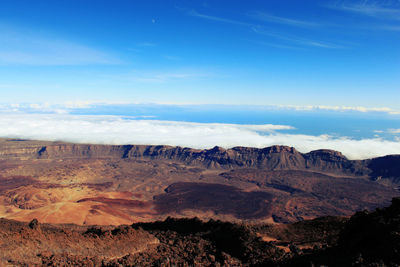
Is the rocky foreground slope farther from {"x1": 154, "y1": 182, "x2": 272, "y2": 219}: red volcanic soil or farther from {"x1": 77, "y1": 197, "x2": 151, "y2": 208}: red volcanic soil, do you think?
{"x1": 77, "y1": 197, "x2": 151, "y2": 208}: red volcanic soil

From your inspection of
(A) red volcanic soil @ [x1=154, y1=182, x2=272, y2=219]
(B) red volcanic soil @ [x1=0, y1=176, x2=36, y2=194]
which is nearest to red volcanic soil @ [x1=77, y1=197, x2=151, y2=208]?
(A) red volcanic soil @ [x1=154, y1=182, x2=272, y2=219]

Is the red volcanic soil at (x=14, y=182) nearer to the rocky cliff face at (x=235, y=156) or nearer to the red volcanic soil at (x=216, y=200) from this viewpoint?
the rocky cliff face at (x=235, y=156)

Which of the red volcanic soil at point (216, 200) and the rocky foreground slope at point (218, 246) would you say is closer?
the rocky foreground slope at point (218, 246)

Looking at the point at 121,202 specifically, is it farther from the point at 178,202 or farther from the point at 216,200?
the point at 216,200

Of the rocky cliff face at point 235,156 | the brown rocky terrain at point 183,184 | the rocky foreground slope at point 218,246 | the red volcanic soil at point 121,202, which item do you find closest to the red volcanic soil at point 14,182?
the brown rocky terrain at point 183,184

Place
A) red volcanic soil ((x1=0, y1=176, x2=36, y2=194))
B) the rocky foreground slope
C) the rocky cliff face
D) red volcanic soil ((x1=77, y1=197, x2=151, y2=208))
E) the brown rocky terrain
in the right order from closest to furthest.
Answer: the rocky foreground slope, the brown rocky terrain, red volcanic soil ((x1=77, y1=197, x2=151, y2=208)), red volcanic soil ((x1=0, y1=176, x2=36, y2=194)), the rocky cliff face

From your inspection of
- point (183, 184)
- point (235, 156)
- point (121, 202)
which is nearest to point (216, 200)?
point (183, 184)
